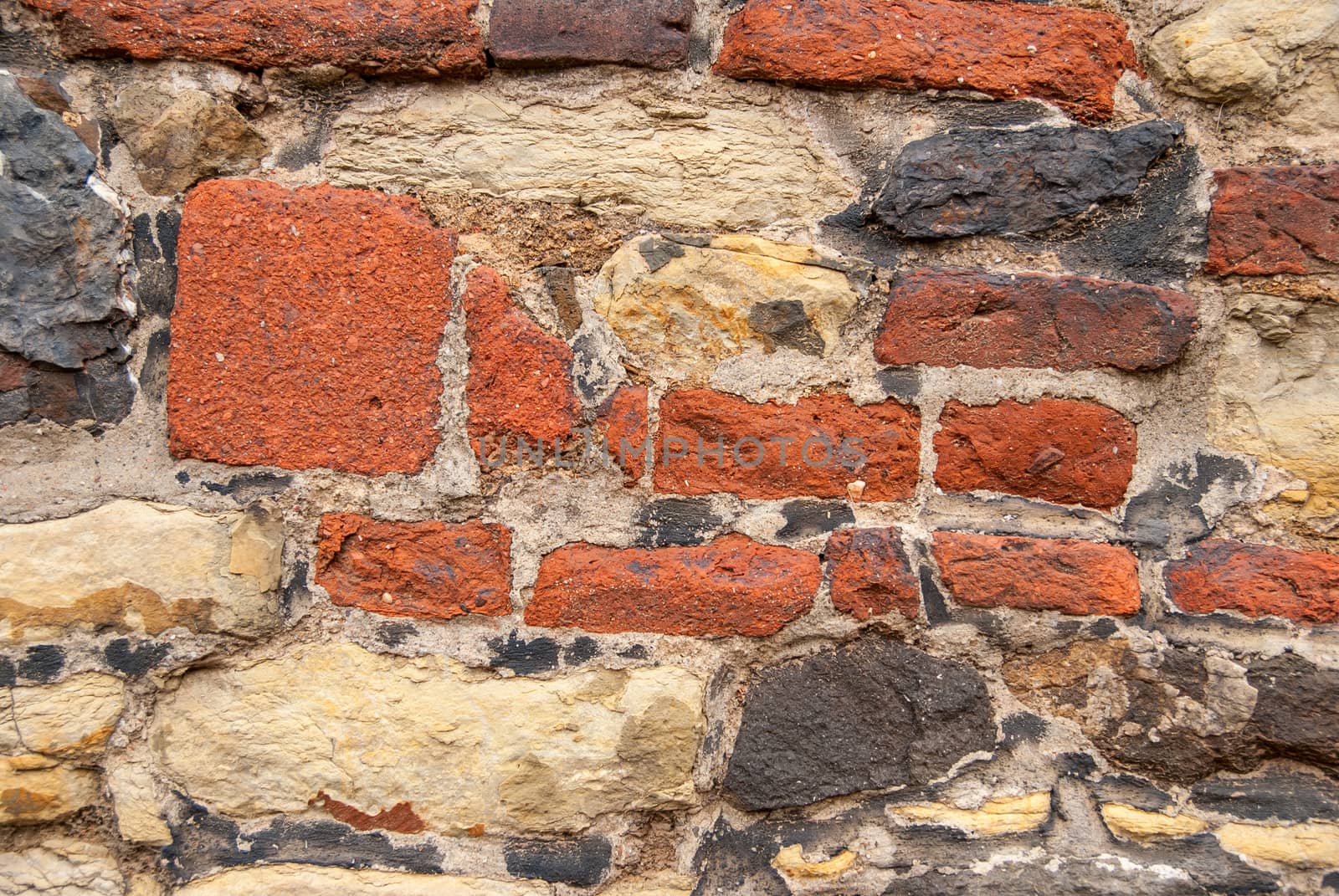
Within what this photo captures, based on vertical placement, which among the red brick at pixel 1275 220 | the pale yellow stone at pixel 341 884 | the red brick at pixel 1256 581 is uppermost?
the red brick at pixel 1275 220

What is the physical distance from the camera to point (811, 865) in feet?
2.75

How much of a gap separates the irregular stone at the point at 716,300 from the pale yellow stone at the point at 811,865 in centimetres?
48

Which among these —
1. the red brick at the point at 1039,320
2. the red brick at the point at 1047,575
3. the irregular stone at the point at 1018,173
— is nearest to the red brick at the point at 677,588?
the red brick at the point at 1047,575

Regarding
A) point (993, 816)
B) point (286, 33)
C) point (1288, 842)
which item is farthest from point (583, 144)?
point (1288, 842)

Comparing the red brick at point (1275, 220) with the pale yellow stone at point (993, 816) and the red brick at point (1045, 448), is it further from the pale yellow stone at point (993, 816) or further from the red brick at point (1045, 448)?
the pale yellow stone at point (993, 816)

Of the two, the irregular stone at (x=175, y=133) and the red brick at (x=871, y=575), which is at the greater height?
the irregular stone at (x=175, y=133)

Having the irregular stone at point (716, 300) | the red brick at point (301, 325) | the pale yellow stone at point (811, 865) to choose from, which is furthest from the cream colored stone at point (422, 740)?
the irregular stone at point (716, 300)

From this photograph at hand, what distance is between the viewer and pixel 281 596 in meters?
0.85

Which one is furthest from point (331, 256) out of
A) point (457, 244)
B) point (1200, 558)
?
point (1200, 558)

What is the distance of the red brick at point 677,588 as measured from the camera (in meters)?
0.84

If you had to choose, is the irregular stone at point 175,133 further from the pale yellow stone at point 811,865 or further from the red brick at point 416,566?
the pale yellow stone at point 811,865

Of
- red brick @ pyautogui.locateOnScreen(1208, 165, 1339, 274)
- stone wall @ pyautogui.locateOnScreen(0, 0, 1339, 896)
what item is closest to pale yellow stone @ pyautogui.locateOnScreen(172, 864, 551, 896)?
stone wall @ pyautogui.locateOnScreen(0, 0, 1339, 896)

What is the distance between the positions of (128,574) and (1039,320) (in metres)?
0.92

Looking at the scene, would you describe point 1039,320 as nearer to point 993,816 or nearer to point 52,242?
point 993,816
